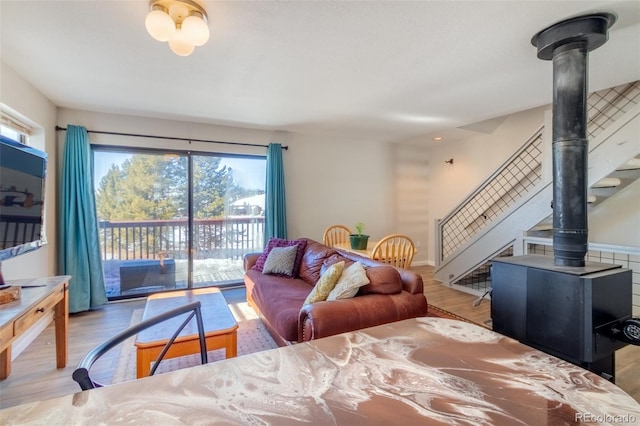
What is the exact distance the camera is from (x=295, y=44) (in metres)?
2.15

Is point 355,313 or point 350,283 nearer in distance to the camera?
point 355,313

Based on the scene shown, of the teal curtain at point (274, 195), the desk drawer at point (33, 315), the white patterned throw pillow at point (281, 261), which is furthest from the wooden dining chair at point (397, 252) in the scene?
the desk drawer at point (33, 315)

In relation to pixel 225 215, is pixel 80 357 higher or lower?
lower

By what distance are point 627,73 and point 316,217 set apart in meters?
3.97

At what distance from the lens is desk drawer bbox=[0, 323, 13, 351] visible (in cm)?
150

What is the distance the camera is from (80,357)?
2543 mm

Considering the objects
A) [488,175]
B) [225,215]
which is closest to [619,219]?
[488,175]

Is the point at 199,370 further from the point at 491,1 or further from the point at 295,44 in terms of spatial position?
the point at 491,1

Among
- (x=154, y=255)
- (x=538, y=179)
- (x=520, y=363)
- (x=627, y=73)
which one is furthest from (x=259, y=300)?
(x=538, y=179)

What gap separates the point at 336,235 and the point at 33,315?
3623 mm

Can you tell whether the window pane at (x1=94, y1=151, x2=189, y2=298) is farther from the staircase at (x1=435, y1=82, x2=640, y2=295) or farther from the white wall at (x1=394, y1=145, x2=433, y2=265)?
the staircase at (x1=435, y1=82, x2=640, y2=295)
